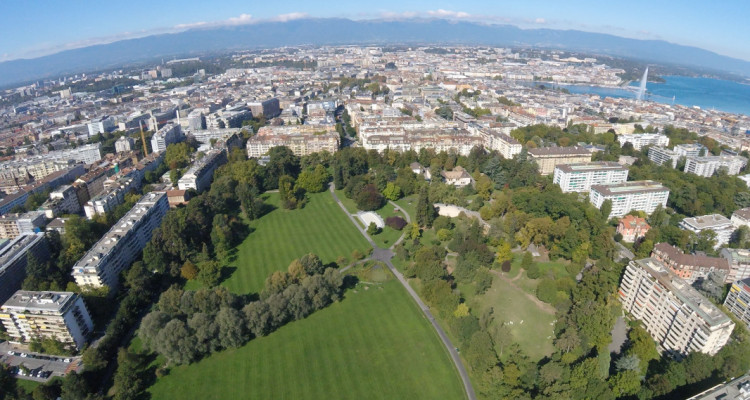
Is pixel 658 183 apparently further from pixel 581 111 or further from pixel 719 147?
pixel 581 111

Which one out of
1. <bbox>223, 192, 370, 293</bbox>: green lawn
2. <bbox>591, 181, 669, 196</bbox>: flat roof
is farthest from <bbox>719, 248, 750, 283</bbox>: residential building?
<bbox>223, 192, 370, 293</bbox>: green lawn

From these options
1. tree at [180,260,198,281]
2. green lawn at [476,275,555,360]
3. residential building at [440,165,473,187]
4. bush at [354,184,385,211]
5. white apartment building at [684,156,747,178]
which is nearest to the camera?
green lawn at [476,275,555,360]

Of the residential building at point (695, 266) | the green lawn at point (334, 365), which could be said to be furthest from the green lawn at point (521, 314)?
the residential building at point (695, 266)

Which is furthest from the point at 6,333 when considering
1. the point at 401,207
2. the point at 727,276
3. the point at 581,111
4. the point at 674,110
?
the point at 674,110

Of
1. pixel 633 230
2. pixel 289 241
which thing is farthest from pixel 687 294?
pixel 289 241

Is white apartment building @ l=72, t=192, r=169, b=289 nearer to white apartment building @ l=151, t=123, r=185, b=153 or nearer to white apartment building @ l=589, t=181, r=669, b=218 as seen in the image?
white apartment building @ l=151, t=123, r=185, b=153
